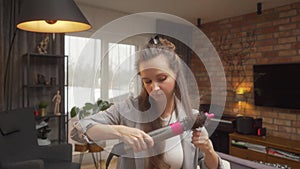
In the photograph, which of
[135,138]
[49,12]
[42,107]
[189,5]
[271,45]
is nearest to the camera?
[135,138]

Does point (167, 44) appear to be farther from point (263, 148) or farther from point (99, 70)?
point (263, 148)

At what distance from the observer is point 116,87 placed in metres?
0.33

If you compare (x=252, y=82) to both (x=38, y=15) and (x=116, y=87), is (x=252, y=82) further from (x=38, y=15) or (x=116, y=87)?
(x=116, y=87)

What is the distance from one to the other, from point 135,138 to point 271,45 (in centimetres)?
337

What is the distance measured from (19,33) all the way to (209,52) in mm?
2939

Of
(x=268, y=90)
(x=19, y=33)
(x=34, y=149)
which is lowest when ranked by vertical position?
(x=34, y=149)

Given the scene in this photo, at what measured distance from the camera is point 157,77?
1.01 feet

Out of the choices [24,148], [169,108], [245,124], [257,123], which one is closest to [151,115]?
[169,108]

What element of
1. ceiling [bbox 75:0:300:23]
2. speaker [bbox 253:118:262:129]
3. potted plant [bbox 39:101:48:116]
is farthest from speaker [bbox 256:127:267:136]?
potted plant [bbox 39:101:48:116]

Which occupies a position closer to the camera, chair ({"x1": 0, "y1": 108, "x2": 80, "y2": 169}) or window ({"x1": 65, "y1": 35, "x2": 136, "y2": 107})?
window ({"x1": 65, "y1": 35, "x2": 136, "y2": 107})

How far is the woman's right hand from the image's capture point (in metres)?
0.29

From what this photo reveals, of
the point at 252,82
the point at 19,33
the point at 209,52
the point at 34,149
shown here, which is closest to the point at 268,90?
the point at 252,82

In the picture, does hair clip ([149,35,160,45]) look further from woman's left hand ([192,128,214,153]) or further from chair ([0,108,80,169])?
chair ([0,108,80,169])

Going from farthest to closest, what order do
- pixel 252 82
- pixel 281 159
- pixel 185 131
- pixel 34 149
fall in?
pixel 252 82
pixel 281 159
pixel 34 149
pixel 185 131
